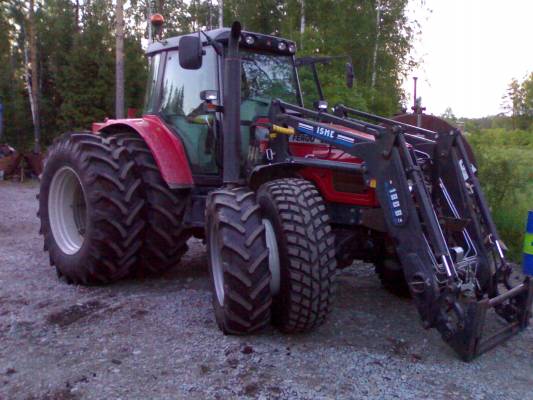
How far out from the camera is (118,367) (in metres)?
3.67

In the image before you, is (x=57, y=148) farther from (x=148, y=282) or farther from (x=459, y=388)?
(x=459, y=388)

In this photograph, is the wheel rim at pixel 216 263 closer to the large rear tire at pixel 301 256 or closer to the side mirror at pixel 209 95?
the large rear tire at pixel 301 256

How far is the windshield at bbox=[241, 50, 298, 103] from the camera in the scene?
17.4 ft

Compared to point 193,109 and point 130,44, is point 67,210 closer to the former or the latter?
point 193,109

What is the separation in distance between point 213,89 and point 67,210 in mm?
2171

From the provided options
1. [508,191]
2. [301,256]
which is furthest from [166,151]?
[508,191]

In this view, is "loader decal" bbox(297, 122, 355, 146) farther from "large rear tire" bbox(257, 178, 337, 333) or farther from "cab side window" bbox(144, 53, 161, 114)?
"cab side window" bbox(144, 53, 161, 114)

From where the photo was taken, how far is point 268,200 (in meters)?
4.06

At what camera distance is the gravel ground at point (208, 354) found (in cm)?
337

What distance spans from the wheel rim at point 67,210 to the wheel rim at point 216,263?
2.08m

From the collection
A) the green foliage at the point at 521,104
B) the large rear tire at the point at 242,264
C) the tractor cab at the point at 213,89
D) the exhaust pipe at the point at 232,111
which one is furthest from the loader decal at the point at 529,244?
the green foliage at the point at 521,104

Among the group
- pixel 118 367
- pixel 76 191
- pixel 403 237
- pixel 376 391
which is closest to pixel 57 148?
pixel 76 191

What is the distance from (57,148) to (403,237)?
12.0ft

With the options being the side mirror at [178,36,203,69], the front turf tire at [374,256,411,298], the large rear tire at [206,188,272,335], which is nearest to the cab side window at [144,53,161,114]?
the side mirror at [178,36,203,69]
